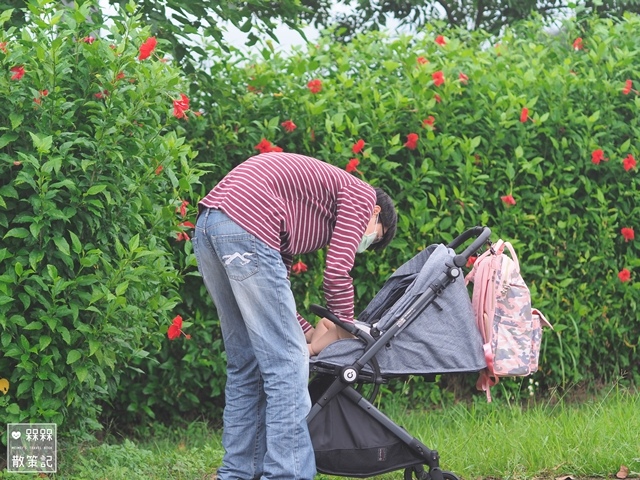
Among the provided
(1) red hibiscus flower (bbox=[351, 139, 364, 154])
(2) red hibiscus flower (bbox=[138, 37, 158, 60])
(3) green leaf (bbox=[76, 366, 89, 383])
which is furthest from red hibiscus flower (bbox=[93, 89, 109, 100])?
(1) red hibiscus flower (bbox=[351, 139, 364, 154])

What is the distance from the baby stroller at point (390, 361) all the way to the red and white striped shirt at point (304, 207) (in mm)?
173

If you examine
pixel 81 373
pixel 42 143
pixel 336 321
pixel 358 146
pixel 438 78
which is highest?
pixel 438 78

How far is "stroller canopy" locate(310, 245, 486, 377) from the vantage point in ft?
12.9

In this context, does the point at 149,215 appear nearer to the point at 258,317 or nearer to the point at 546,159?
the point at 258,317

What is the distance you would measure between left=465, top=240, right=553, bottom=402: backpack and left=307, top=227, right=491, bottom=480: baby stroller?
0.21 ft

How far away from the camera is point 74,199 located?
4379mm

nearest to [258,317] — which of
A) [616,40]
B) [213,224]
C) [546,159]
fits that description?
[213,224]

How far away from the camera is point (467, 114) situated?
599cm

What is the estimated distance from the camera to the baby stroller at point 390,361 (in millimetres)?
3928

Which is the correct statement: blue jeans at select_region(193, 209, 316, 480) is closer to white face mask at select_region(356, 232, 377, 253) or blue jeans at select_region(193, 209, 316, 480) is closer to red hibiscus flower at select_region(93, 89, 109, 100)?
white face mask at select_region(356, 232, 377, 253)

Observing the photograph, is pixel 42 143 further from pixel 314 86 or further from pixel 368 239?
pixel 314 86

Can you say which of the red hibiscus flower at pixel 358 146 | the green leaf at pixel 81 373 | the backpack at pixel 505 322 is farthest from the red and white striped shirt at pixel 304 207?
the red hibiscus flower at pixel 358 146

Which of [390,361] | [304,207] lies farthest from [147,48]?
[390,361]

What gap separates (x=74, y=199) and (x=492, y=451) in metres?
2.33
